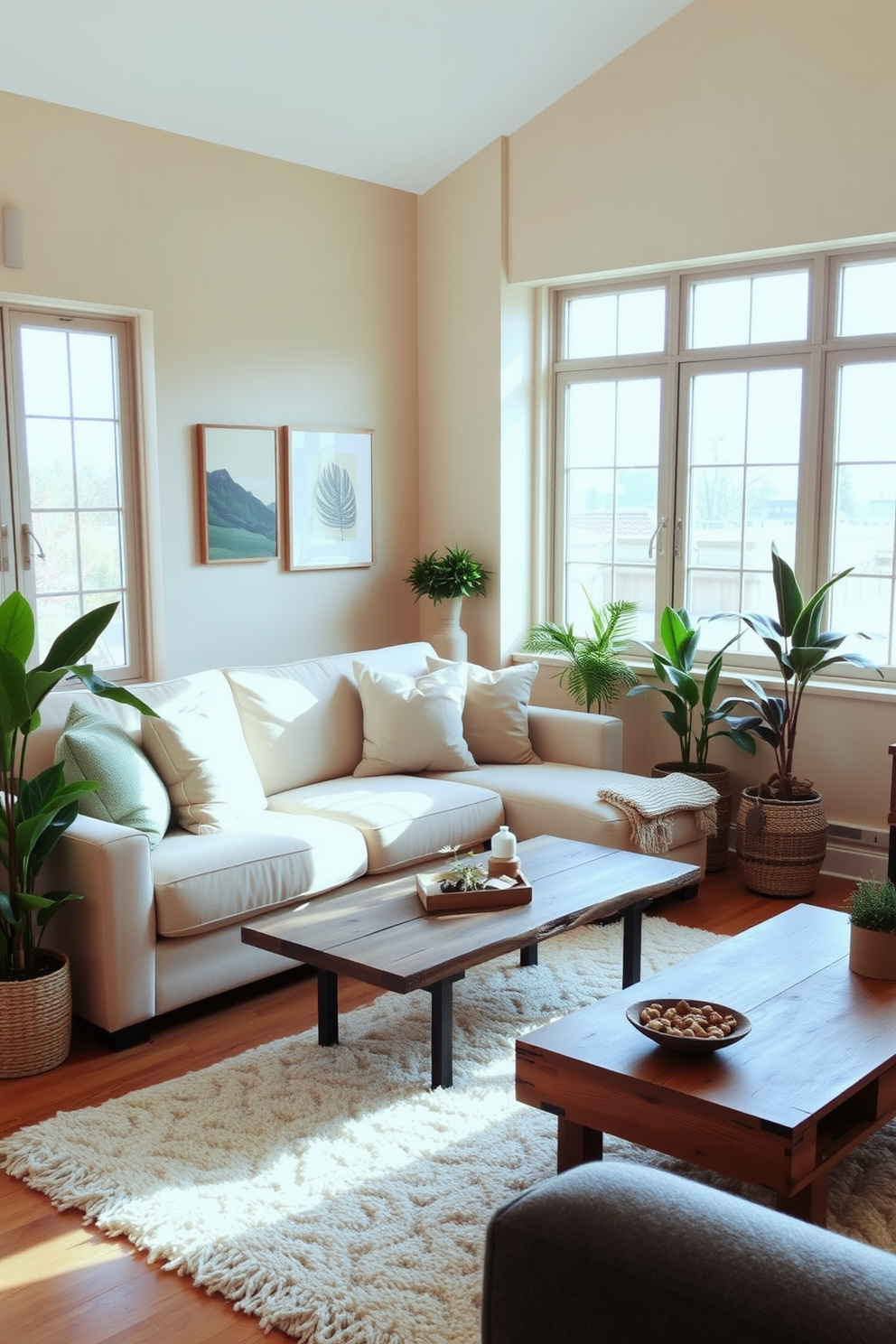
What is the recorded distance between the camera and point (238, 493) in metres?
5.32

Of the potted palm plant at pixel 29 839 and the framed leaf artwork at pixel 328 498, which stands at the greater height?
the framed leaf artwork at pixel 328 498

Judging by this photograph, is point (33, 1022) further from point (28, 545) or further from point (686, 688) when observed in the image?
point (686, 688)

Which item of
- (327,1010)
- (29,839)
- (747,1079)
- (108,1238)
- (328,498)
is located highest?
(328,498)

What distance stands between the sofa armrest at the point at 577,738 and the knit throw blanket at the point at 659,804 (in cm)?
26

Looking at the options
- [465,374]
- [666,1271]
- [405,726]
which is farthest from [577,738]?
[666,1271]

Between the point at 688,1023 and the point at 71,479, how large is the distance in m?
3.36

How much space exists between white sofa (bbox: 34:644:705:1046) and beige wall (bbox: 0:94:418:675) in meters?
0.77

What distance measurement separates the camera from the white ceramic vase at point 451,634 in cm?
586

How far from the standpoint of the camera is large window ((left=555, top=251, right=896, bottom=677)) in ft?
16.0

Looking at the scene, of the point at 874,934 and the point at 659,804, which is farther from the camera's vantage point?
the point at 659,804

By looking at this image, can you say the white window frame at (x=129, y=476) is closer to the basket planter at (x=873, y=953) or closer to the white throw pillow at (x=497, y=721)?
the white throw pillow at (x=497, y=721)

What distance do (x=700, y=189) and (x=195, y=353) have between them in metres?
2.13

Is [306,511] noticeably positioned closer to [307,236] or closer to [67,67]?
[307,236]

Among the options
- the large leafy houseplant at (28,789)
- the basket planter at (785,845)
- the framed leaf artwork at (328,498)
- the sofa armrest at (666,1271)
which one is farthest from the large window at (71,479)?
the sofa armrest at (666,1271)
